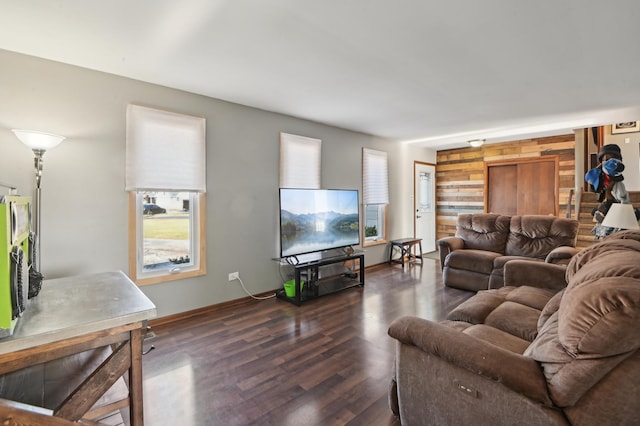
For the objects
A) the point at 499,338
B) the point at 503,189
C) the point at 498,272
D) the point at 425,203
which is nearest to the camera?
the point at 499,338

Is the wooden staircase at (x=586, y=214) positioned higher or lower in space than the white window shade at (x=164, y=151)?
lower

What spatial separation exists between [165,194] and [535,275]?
384cm

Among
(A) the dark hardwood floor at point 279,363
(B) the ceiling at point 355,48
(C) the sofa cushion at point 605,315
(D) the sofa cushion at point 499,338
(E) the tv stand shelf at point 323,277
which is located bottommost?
(A) the dark hardwood floor at point 279,363

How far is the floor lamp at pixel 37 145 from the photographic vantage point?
7.32ft

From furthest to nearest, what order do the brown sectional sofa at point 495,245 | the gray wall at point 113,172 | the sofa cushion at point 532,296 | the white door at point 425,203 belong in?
the white door at point 425,203
the brown sectional sofa at point 495,245
the gray wall at point 113,172
the sofa cushion at point 532,296

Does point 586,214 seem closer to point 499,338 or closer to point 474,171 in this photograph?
point 474,171

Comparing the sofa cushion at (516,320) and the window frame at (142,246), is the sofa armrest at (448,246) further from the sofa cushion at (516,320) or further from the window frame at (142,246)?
the window frame at (142,246)

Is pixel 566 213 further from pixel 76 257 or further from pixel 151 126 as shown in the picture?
pixel 76 257

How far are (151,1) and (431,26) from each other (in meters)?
1.81

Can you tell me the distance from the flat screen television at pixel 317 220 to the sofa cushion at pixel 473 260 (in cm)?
142

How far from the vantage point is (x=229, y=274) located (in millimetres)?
3664

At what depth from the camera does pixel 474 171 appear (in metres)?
6.87

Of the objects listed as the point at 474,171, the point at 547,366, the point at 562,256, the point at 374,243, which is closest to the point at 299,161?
the point at 374,243

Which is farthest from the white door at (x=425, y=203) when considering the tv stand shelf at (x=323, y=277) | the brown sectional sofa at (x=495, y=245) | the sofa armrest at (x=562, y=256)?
the sofa armrest at (x=562, y=256)
